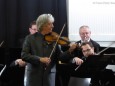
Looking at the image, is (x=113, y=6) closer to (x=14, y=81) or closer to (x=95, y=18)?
(x=95, y=18)

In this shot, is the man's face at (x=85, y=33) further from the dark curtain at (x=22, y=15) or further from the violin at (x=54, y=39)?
the violin at (x=54, y=39)

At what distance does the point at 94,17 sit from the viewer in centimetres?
405

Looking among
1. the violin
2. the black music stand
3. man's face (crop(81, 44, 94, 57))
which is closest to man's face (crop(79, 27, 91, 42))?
man's face (crop(81, 44, 94, 57))

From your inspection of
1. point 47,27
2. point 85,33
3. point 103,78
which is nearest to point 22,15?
point 85,33

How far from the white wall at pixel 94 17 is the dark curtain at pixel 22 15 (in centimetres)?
13

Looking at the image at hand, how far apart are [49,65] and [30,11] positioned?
1.62m

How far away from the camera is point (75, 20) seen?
4043 millimetres

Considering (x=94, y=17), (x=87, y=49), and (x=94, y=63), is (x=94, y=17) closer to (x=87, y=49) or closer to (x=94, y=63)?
(x=87, y=49)

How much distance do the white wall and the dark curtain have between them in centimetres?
13

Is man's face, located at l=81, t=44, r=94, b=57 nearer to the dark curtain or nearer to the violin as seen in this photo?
the violin

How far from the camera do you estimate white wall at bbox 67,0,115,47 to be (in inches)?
159

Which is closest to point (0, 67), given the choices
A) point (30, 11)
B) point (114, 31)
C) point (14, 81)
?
point (14, 81)

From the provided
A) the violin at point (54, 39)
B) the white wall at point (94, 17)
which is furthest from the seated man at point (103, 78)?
the white wall at point (94, 17)

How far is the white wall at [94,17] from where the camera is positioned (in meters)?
4.04
